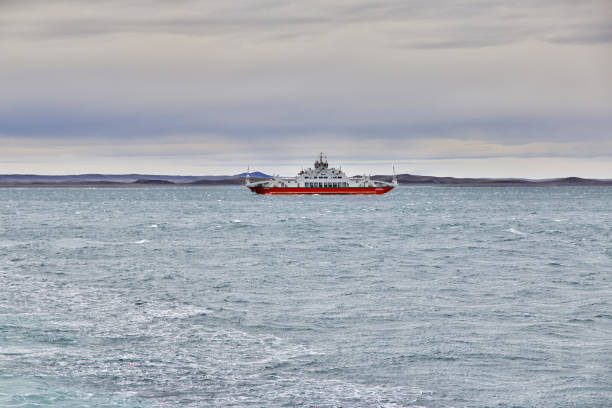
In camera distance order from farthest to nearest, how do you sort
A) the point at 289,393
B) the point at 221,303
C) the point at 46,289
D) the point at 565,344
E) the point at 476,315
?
the point at 46,289 → the point at 221,303 → the point at 476,315 → the point at 565,344 → the point at 289,393

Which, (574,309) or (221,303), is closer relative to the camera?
(574,309)

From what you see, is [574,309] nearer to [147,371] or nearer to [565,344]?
[565,344]

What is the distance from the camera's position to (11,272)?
3459 centimetres

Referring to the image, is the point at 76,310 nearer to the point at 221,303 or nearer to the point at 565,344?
the point at 221,303

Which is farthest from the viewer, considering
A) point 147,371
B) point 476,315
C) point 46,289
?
point 46,289

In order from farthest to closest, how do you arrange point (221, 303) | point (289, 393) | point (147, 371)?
point (221, 303)
point (147, 371)
point (289, 393)

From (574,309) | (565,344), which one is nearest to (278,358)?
(565,344)

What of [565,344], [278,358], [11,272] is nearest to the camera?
[278,358]

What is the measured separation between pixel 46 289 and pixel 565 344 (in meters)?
20.0

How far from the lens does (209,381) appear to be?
15211 mm

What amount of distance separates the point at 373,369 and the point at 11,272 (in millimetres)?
24171

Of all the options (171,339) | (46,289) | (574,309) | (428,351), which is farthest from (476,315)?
(46,289)

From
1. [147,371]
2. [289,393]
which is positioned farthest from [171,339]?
[289,393]

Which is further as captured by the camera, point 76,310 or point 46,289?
point 46,289
